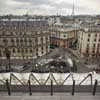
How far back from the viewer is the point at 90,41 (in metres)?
14.6

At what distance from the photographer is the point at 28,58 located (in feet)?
49.6

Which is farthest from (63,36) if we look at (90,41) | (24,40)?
(24,40)

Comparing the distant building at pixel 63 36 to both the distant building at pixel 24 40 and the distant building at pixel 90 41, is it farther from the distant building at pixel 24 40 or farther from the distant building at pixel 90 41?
the distant building at pixel 24 40

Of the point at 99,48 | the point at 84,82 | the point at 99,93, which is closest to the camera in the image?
the point at 99,93


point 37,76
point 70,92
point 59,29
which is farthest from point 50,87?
point 59,29

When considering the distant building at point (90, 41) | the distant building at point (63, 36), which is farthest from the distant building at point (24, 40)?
the distant building at point (63, 36)

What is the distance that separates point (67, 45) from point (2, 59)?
1072 centimetres

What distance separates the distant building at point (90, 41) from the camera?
46.7ft

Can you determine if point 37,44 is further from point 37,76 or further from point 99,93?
point 99,93

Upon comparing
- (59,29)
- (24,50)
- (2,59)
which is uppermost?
(59,29)

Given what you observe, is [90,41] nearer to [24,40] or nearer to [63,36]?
[63,36]

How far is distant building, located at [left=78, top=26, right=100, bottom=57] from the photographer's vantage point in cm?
1424

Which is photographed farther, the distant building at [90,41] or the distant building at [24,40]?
the distant building at [90,41]

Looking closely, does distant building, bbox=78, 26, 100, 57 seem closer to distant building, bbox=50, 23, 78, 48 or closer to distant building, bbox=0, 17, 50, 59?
distant building, bbox=50, 23, 78, 48
